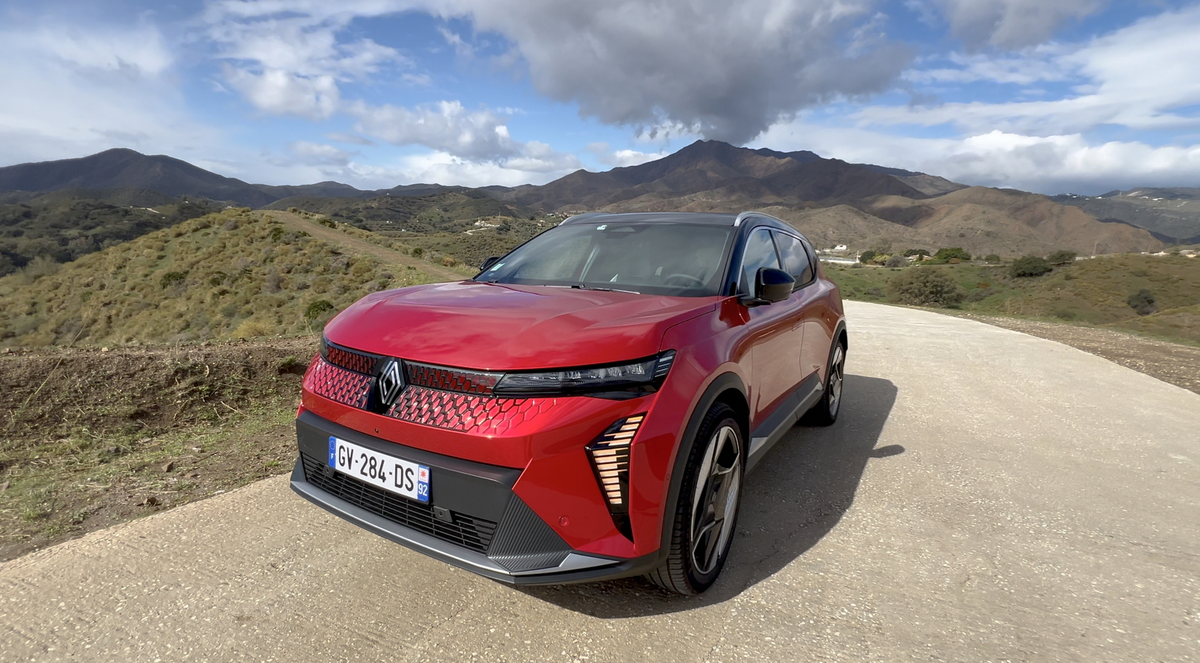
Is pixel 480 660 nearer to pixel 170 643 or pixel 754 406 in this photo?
pixel 170 643

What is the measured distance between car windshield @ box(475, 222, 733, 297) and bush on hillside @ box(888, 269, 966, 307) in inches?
1886

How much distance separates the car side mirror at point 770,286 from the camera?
9.77 feet

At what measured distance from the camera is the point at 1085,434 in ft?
16.3

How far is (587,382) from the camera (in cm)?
199

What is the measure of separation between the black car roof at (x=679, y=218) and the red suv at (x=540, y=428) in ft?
2.62

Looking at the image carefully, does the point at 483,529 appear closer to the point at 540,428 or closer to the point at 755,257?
the point at 540,428

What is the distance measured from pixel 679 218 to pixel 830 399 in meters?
2.24

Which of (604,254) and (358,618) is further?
(604,254)

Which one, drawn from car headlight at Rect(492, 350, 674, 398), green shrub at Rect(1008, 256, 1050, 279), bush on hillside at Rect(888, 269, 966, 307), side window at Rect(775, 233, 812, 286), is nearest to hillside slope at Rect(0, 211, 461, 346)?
side window at Rect(775, 233, 812, 286)

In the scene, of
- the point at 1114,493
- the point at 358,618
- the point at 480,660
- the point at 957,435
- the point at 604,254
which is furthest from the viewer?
the point at 957,435

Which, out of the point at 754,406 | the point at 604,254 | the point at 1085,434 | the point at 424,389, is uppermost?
the point at 604,254

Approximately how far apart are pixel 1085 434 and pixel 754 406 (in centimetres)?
379

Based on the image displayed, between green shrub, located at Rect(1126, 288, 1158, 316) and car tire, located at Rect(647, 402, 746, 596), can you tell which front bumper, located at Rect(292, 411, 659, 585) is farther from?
green shrub, located at Rect(1126, 288, 1158, 316)

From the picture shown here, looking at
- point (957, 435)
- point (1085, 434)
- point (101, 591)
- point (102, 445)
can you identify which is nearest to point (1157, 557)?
point (957, 435)
